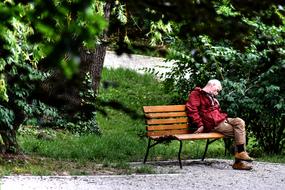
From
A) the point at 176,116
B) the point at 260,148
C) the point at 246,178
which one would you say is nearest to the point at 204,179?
the point at 246,178

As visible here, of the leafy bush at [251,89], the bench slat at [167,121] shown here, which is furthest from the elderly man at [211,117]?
the leafy bush at [251,89]

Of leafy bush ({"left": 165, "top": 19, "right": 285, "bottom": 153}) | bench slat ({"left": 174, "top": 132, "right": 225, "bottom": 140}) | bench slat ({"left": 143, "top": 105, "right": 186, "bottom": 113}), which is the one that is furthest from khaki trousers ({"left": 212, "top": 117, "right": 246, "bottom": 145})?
leafy bush ({"left": 165, "top": 19, "right": 285, "bottom": 153})

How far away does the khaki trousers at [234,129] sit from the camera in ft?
31.2

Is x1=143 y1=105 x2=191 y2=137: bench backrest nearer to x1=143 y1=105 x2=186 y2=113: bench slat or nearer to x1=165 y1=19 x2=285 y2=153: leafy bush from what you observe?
x1=143 y1=105 x2=186 y2=113: bench slat

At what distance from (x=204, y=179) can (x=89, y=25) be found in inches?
271

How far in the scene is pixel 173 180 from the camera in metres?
7.91

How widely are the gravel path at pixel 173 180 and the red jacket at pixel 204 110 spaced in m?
0.60

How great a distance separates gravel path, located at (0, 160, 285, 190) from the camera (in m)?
7.28

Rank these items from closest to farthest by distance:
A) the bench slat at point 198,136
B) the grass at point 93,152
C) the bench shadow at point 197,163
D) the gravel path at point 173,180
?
the gravel path at point 173,180 → the grass at point 93,152 → the bench slat at point 198,136 → the bench shadow at point 197,163

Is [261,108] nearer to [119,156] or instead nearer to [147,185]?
[119,156]

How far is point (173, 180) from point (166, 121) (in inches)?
80.2

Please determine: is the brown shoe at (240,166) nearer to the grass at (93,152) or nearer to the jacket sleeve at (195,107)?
the jacket sleeve at (195,107)

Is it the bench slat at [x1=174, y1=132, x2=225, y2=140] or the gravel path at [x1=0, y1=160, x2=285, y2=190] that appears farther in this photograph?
the bench slat at [x1=174, y1=132, x2=225, y2=140]

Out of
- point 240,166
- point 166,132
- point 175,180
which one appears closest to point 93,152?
point 166,132
